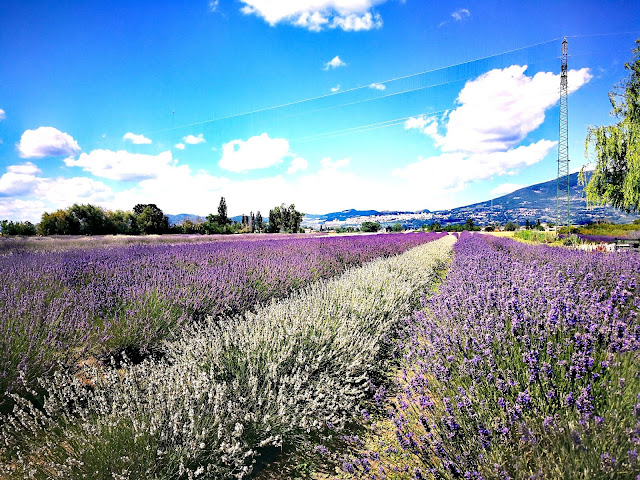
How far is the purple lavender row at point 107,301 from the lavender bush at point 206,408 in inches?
12.8

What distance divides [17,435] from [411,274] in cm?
550

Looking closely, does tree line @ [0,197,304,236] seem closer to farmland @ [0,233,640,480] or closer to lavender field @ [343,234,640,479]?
farmland @ [0,233,640,480]

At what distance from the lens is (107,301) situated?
3.73 m

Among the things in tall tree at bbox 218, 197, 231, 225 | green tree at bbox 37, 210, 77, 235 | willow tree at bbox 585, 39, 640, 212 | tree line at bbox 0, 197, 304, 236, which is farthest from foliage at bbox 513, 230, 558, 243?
tall tree at bbox 218, 197, 231, 225

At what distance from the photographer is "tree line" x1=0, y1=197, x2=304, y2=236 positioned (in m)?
35.2

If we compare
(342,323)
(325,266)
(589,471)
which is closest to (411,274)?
(325,266)

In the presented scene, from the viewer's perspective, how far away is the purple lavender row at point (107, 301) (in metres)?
2.58

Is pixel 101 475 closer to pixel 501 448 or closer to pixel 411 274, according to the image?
pixel 501 448

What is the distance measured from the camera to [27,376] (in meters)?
2.38

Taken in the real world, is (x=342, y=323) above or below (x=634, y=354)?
below

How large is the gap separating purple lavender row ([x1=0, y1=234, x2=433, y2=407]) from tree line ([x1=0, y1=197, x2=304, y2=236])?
31.1m

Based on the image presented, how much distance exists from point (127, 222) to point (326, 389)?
198 feet

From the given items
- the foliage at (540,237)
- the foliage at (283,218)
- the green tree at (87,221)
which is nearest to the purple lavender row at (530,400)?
the foliage at (540,237)

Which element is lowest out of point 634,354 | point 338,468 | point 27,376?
point 338,468
